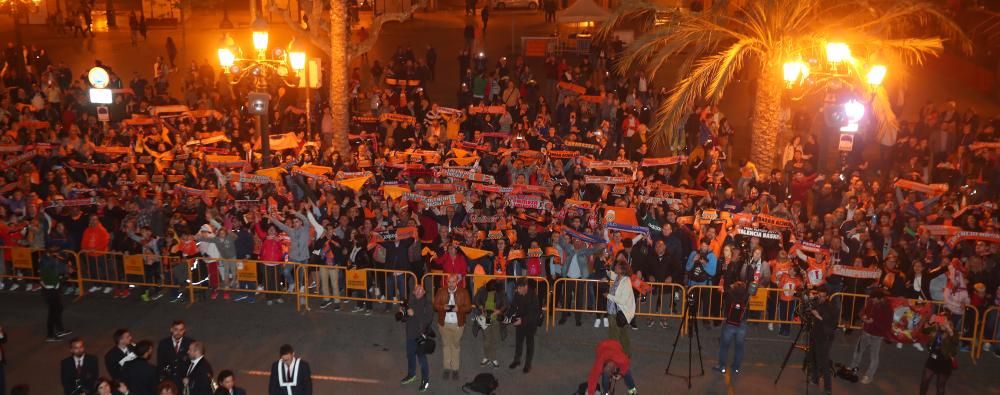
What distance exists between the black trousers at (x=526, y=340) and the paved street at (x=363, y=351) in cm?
25

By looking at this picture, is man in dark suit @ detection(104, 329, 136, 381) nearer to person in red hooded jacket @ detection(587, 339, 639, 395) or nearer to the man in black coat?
the man in black coat

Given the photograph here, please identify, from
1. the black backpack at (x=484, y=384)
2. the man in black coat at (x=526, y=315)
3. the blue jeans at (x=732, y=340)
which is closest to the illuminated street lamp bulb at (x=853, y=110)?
the blue jeans at (x=732, y=340)

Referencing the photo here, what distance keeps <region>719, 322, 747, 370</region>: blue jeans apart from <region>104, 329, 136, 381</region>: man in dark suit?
26.7ft

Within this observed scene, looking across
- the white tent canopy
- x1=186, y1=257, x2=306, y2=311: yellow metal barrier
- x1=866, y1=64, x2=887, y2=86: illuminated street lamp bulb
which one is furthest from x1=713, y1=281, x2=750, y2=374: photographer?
the white tent canopy

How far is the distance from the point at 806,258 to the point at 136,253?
11.6 m

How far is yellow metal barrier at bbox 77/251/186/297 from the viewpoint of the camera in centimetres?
1507

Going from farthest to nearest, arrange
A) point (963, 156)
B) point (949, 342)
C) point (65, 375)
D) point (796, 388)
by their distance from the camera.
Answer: point (963, 156) < point (796, 388) < point (949, 342) < point (65, 375)

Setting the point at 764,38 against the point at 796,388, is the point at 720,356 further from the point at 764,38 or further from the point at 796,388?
the point at 764,38

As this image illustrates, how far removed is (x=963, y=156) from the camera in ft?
66.1

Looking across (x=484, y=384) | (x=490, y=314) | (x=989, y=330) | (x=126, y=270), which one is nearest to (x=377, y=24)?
(x=126, y=270)

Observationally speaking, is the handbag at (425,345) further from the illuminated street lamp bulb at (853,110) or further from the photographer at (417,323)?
the illuminated street lamp bulb at (853,110)

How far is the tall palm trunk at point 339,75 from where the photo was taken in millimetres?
21172

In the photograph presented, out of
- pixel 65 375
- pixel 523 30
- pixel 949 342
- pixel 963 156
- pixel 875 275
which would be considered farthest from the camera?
pixel 523 30

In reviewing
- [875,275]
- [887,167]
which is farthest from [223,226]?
[887,167]
